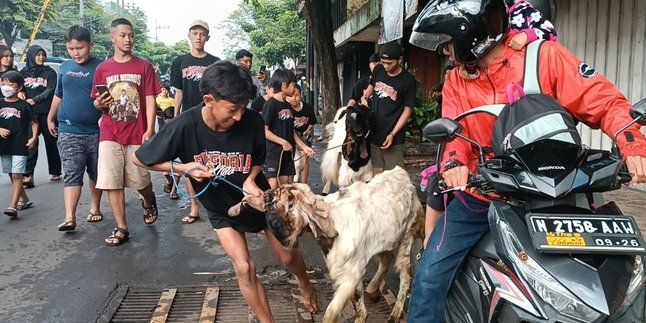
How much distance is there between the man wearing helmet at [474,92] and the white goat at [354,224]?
75 centimetres

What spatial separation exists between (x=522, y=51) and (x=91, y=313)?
11.1ft

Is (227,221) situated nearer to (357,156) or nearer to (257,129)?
(257,129)

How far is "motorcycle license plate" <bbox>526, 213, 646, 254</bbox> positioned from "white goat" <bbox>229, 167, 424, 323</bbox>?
1.67 metres

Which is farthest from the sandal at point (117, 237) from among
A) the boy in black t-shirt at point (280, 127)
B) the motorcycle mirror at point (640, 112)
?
the motorcycle mirror at point (640, 112)

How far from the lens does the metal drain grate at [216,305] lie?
3980 millimetres

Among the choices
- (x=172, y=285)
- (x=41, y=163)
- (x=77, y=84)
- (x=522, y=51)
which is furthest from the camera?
(x=41, y=163)

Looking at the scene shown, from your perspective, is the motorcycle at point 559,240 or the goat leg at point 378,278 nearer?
the motorcycle at point 559,240

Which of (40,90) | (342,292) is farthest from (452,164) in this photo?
(40,90)

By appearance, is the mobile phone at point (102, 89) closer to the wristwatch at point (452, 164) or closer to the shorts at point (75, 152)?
the shorts at point (75, 152)

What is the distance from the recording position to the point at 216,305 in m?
4.15

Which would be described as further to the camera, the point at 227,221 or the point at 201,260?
the point at 201,260

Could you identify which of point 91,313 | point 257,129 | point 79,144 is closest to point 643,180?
point 257,129

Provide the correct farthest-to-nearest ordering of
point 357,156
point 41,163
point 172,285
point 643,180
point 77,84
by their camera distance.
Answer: point 41,163 → point 357,156 → point 77,84 → point 172,285 → point 643,180

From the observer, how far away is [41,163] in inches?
440
